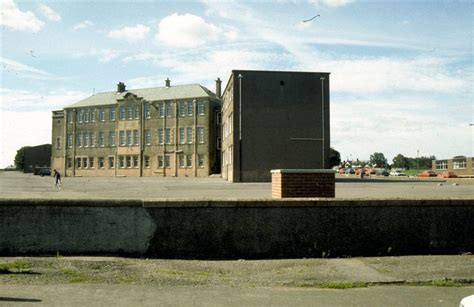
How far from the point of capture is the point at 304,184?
31.3 ft

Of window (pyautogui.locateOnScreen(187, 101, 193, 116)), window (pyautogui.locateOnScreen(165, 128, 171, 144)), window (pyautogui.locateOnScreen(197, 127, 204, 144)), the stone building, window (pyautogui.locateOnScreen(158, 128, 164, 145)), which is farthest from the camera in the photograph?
window (pyautogui.locateOnScreen(158, 128, 164, 145))

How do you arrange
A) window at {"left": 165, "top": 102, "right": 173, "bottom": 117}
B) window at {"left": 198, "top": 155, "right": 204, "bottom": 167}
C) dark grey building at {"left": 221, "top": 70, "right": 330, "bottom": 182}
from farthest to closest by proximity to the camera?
window at {"left": 165, "top": 102, "right": 173, "bottom": 117}
window at {"left": 198, "top": 155, "right": 204, "bottom": 167}
dark grey building at {"left": 221, "top": 70, "right": 330, "bottom": 182}

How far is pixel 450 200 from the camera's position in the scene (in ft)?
28.9

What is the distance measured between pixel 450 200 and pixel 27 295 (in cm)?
728

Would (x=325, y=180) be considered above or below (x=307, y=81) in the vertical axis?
below

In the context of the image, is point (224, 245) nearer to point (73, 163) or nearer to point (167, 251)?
point (167, 251)

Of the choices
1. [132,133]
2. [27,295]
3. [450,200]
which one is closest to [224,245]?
[27,295]

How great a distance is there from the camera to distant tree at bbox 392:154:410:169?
170 metres

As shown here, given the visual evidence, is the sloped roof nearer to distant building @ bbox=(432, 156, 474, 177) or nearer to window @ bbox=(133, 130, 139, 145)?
window @ bbox=(133, 130, 139, 145)

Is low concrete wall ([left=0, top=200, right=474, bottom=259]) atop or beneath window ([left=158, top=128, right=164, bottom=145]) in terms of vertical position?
beneath

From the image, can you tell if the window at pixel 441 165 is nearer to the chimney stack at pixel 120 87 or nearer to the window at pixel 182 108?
the window at pixel 182 108

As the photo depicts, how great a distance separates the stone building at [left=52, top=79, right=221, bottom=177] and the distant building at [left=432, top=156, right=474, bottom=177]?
57.1 m

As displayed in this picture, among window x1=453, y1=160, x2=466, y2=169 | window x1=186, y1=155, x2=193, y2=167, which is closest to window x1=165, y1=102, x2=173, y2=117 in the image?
window x1=186, y1=155, x2=193, y2=167

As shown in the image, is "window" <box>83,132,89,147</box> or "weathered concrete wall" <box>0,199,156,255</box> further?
"window" <box>83,132,89,147</box>
